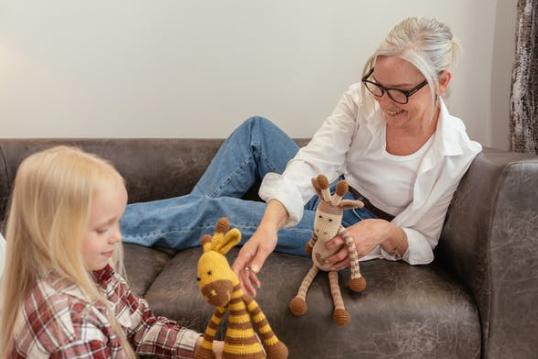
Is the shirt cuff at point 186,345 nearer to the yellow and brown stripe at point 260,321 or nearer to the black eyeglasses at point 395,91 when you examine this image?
the yellow and brown stripe at point 260,321

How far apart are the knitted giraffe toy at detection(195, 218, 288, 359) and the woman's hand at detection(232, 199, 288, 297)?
0.09 m

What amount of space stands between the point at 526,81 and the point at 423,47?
2.24ft

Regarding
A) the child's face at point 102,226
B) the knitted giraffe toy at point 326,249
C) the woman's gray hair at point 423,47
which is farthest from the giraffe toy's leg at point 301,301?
the woman's gray hair at point 423,47

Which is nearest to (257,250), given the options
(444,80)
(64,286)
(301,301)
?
(301,301)

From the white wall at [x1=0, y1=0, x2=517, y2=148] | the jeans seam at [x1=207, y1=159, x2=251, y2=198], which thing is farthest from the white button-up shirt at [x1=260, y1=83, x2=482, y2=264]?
the white wall at [x1=0, y1=0, x2=517, y2=148]

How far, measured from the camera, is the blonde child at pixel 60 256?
74cm

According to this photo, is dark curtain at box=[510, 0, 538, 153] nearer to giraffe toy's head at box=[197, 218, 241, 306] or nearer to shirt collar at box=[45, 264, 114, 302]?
giraffe toy's head at box=[197, 218, 241, 306]

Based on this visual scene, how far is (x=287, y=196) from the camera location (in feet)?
3.64

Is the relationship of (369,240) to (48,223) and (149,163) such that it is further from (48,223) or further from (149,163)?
(149,163)

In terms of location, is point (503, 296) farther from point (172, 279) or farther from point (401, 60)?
point (172, 279)

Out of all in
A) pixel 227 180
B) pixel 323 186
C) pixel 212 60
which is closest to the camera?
pixel 323 186

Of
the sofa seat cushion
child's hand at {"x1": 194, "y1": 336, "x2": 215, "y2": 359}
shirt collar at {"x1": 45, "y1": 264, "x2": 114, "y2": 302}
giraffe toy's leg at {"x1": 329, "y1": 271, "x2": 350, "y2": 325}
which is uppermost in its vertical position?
shirt collar at {"x1": 45, "y1": 264, "x2": 114, "y2": 302}

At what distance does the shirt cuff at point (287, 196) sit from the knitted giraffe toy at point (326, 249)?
3.3 inches

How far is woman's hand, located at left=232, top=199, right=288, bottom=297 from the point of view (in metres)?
0.92
